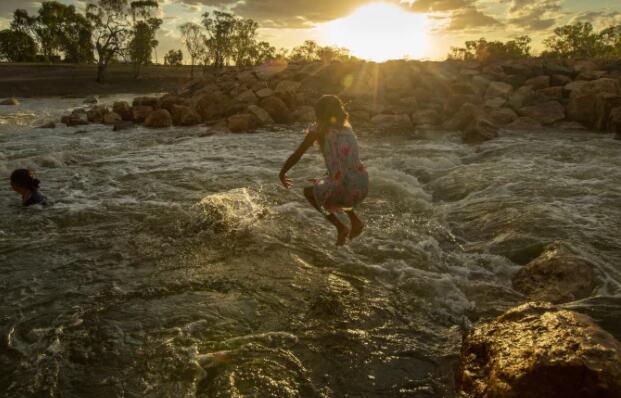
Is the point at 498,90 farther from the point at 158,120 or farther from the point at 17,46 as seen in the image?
the point at 17,46

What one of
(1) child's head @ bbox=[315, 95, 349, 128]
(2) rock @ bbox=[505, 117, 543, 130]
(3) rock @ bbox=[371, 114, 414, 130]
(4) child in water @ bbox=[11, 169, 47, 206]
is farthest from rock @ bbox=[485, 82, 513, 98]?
(4) child in water @ bbox=[11, 169, 47, 206]

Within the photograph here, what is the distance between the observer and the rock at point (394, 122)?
47.3 feet

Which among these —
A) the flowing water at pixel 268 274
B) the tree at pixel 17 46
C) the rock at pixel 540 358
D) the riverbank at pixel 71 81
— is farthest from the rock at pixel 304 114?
the tree at pixel 17 46

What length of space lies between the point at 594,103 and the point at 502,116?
262cm

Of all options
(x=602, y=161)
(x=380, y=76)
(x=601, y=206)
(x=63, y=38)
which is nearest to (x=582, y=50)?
(x=380, y=76)

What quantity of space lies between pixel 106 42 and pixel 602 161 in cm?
4551

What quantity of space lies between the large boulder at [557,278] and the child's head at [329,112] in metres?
2.55

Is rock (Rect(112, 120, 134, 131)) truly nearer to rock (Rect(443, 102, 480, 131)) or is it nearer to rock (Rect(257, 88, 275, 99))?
rock (Rect(257, 88, 275, 99))

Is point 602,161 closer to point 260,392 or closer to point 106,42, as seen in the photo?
point 260,392

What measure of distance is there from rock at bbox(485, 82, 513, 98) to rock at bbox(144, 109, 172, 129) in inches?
484

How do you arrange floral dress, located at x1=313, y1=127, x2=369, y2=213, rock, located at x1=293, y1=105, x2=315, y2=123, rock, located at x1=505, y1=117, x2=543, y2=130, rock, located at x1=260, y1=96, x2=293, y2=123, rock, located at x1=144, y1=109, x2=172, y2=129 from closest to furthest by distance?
1. floral dress, located at x1=313, y1=127, x2=369, y2=213
2. rock, located at x1=505, y1=117, x2=543, y2=130
3. rock, located at x1=144, y1=109, x2=172, y2=129
4. rock, located at x1=260, y1=96, x2=293, y2=123
5. rock, located at x1=293, y1=105, x2=315, y2=123

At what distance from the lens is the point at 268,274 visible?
466 centimetres

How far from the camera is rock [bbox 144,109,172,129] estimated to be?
15875mm

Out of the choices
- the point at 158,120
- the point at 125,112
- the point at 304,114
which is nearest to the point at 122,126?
the point at 158,120
